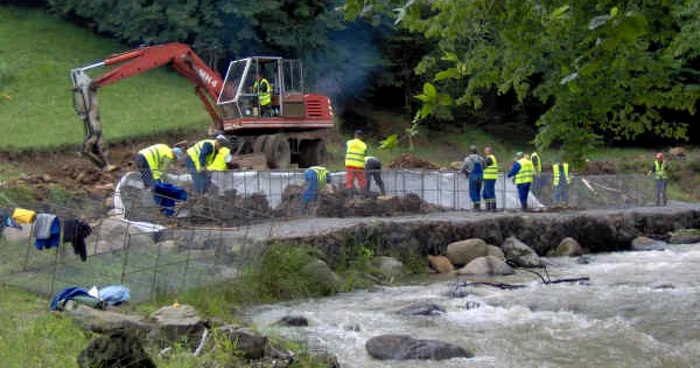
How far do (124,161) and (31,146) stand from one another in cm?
502

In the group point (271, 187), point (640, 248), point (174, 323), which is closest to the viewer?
point (174, 323)

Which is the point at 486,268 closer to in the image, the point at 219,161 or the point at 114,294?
the point at 219,161

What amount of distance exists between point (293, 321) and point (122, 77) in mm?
13009

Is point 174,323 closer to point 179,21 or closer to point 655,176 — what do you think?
point 655,176

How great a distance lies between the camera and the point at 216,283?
12.9 m

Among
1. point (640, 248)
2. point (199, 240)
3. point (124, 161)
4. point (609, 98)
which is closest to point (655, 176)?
point (640, 248)

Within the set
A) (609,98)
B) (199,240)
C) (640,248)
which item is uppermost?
(609,98)

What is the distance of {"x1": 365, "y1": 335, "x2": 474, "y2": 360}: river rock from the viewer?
10508 millimetres

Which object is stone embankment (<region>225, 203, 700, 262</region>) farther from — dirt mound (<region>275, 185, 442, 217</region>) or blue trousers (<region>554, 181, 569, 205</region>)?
blue trousers (<region>554, 181, 569, 205</region>)

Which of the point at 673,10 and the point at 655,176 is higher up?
the point at 673,10

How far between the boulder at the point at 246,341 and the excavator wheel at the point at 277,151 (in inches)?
596

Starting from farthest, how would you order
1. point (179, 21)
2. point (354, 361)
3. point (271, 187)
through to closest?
point (179, 21) → point (271, 187) → point (354, 361)

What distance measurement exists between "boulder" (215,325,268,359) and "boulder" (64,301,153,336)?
80cm

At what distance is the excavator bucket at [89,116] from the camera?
72.5ft
